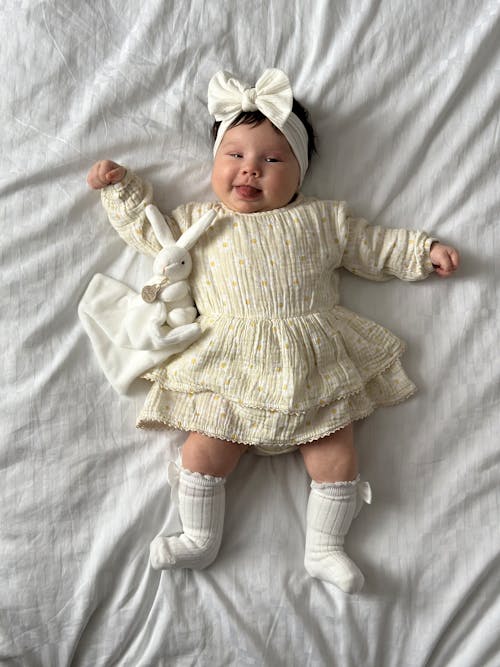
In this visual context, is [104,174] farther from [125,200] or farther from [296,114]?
[296,114]

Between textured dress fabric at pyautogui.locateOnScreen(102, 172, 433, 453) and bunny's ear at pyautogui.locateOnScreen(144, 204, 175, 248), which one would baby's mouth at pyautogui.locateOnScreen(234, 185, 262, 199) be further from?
bunny's ear at pyautogui.locateOnScreen(144, 204, 175, 248)

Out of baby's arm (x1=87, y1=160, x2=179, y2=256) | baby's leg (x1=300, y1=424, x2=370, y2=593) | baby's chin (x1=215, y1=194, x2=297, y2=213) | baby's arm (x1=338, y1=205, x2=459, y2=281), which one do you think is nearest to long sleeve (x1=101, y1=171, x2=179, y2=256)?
baby's arm (x1=87, y1=160, x2=179, y2=256)

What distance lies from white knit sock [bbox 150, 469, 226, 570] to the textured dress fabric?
0.09m

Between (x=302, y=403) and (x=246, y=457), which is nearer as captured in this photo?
(x=302, y=403)

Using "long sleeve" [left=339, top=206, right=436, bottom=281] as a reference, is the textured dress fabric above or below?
below

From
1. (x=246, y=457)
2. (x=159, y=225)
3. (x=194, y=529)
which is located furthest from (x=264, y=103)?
(x=194, y=529)

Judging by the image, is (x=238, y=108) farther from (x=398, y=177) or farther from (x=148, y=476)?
(x=148, y=476)

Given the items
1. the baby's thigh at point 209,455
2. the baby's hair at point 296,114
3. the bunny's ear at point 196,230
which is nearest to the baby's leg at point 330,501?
the baby's thigh at point 209,455

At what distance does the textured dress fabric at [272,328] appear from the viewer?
1178mm

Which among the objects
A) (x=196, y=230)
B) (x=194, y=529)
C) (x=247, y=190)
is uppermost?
(x=247, y=190)

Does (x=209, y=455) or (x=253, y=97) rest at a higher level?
(x=253, y=97)

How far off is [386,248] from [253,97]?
368 mm

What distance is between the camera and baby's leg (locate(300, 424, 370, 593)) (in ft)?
3.92

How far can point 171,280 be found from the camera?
1203 millimetres
